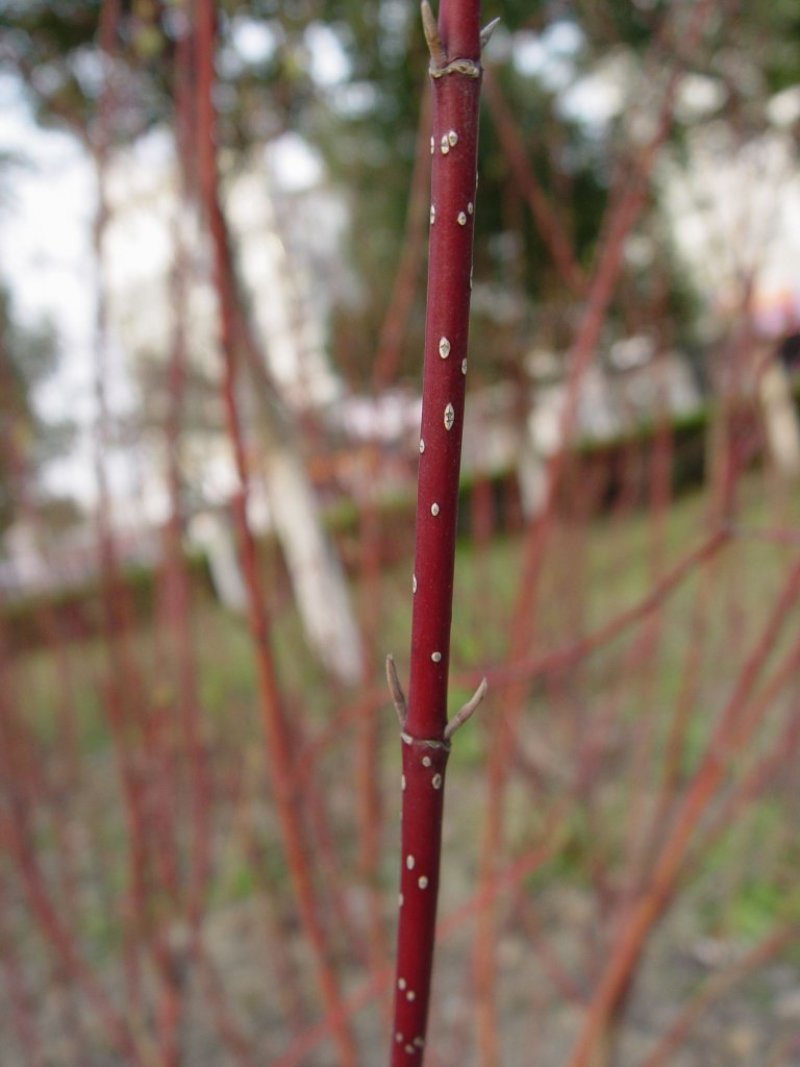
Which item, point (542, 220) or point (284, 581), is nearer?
point (542, 220)

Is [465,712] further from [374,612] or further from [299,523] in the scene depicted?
[299,523]

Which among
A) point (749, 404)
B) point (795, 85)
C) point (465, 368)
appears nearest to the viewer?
point (465, 368)

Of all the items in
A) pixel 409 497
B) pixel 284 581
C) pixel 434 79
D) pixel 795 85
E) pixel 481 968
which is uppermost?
pixel 795 85

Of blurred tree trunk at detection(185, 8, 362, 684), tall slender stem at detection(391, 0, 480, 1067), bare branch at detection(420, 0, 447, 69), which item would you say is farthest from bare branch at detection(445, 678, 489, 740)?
blurred tree trunk at detection(185, 8, 362, 684)

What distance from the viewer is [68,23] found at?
3.22m

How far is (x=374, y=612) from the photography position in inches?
41.0

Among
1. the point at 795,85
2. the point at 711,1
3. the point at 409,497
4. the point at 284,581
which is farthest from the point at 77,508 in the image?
the point at 795,85

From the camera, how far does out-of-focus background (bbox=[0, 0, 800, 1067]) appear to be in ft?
2.87

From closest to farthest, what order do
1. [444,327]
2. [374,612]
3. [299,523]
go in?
[444,327], [374,612], [299,523]

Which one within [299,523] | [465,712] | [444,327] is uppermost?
[444,327]

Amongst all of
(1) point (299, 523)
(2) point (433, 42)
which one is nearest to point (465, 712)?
(2) point (433, 42)

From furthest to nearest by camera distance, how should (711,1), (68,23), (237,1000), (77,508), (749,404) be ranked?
1. (68,23)
2. (77,508)
3. (237,1000)
4. (749,404)
5. (711,1)

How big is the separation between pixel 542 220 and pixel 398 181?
15.8 feet

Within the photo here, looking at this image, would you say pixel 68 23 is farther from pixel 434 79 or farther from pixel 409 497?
pixel 434 79
